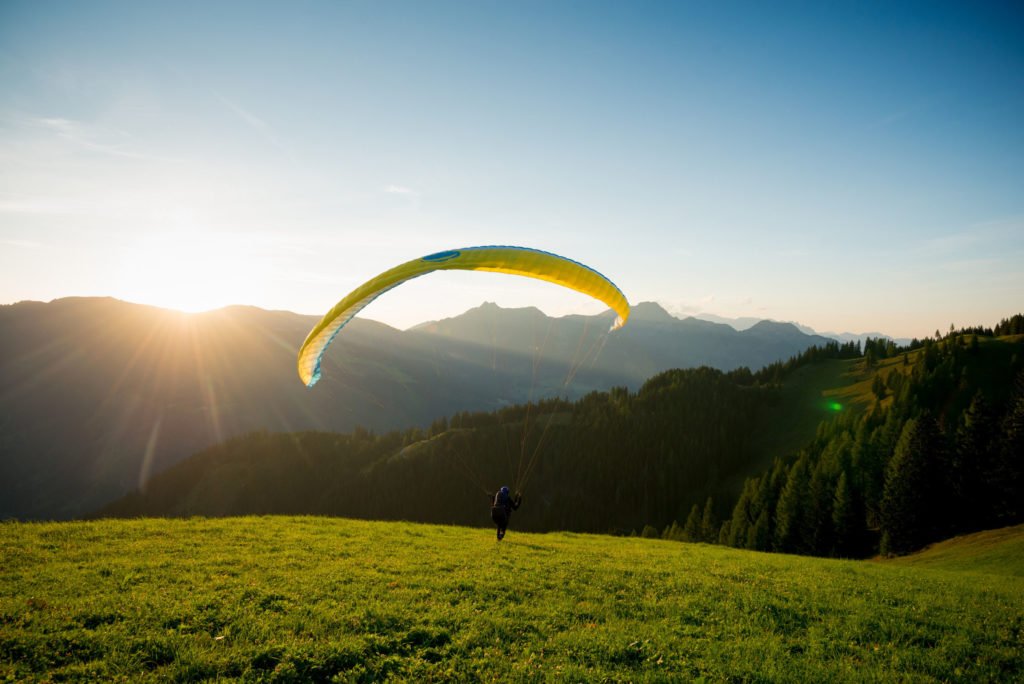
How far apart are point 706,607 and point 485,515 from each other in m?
137

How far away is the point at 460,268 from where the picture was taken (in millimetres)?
14992

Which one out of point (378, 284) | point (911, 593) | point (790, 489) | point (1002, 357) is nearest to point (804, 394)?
point (1002, 357)

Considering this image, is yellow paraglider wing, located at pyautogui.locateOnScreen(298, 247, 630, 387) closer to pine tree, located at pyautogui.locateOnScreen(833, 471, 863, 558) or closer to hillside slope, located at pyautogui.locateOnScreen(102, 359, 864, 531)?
pine tree, located at pyautogui.locateOnScreen(833, 471, 863, 558)

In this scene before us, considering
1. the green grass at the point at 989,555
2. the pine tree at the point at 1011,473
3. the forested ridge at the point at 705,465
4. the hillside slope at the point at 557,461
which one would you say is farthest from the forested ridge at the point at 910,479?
the hillside slope at the point at 557,461

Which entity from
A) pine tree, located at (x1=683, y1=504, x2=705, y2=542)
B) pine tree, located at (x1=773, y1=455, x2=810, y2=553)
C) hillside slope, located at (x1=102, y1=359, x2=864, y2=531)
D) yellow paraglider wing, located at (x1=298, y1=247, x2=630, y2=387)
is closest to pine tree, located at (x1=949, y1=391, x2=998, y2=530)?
pine tree, located at (x1=773, y1=455, x2=810, y2=553)

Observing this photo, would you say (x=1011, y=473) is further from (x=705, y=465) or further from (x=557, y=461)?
(x=557, y=461)

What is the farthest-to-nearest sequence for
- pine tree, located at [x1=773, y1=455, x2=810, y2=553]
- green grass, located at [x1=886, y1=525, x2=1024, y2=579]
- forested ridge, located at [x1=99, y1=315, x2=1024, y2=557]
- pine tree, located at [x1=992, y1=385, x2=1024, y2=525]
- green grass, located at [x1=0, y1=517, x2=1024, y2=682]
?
1. pine tree, located at [x1=773, y1=455, x2=810, y2=553]
2. forested ridge, located at [x1=99, y1=315, x2=1024, y2=557]
3. pine tree, located at [x1=992, y1=385, x2=1024, y2=525]
4. green grass, located at [x1=886, y1=525, x2=1024, y2=579]
5. green grass, located at [x1=0, y1=517, x2=1024, y2=682]

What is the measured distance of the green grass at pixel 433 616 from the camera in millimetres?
8016

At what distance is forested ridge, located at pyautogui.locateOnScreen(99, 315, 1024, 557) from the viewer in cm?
5522

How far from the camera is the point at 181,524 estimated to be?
1719 centimetres

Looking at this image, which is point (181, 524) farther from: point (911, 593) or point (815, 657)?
point (911, 593)

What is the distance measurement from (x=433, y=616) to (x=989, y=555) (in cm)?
4382

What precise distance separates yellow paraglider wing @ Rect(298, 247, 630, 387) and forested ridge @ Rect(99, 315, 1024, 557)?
36132 millimetres

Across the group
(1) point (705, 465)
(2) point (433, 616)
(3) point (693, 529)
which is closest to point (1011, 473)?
(3) point (693, 529)
